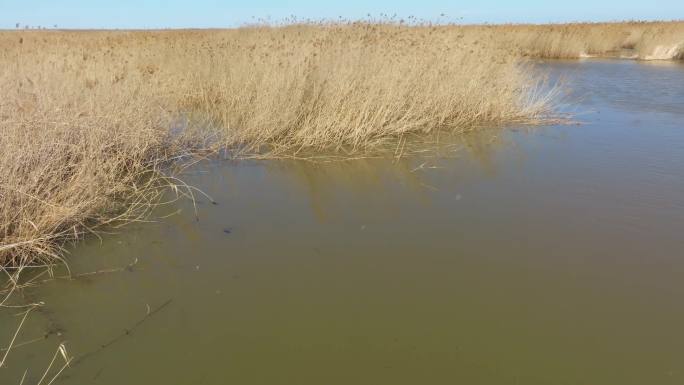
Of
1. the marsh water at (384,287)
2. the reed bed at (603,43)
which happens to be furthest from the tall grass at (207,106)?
the reed bed at (603,43)

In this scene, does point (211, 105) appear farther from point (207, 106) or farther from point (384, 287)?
point (384, 287)

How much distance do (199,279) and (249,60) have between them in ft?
14.5

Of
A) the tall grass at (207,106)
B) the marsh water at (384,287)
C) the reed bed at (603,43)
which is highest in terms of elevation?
the reed bed at (603,43)

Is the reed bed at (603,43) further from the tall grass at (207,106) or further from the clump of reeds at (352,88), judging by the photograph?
the tall grass at (207,106)

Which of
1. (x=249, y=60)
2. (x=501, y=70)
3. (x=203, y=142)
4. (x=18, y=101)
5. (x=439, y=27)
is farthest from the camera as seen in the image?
(x=439, y=27)

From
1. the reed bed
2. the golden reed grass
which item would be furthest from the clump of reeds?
the reed bed

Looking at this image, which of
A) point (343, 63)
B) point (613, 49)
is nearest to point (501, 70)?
point (343, 63)

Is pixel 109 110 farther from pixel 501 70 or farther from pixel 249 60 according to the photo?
pixel 501 70

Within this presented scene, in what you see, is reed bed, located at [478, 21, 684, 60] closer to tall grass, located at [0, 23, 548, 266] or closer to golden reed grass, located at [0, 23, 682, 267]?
golden reed grass, located at [0, 23, 682, 267]

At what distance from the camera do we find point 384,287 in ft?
8.77

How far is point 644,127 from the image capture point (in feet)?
22.1

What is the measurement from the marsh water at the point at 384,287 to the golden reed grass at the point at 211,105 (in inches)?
15.7

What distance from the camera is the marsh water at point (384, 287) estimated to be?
2104mm

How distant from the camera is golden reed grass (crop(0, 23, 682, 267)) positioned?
3.24m
